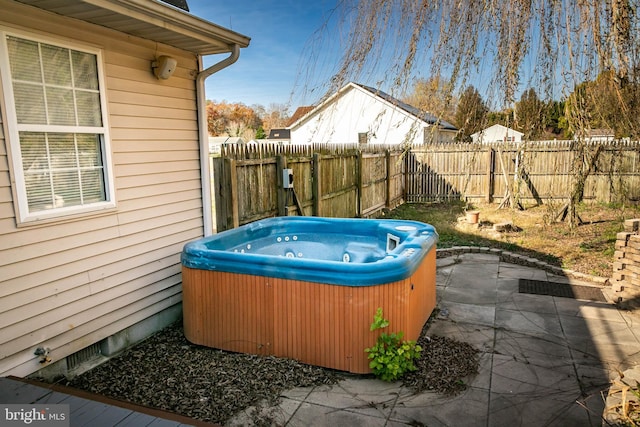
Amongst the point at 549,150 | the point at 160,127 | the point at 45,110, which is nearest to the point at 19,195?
the point at 45,110

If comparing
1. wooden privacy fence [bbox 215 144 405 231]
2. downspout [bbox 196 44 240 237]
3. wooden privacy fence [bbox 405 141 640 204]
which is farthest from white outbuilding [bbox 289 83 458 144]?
wooden privacy fence [bbox 405 141 640 204]

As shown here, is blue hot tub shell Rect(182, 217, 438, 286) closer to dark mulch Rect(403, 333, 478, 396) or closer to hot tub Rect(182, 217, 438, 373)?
hot tub Rect(182, 217, 438, 373)

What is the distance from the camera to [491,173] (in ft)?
40.1

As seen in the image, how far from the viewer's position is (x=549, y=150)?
429 inches

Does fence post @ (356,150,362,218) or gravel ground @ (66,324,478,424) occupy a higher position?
fence post @ (356,150,362,218)

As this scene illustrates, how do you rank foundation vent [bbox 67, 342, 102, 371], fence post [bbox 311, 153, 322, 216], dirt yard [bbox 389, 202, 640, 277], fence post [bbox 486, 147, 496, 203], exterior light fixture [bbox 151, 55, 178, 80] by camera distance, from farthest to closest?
1. fence post [bbox 486, 147, 496, 203]
2. fence post [bbox 311, 153, 322, 216]
3. dirt yard [bbox 389, 202, 640, 277]
4. exterior light fixture [bbox 151, 55, 178, 80]
5. foundation vent [bbox 67, 342, 102, 371]

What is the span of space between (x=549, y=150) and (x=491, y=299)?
752 centimetres

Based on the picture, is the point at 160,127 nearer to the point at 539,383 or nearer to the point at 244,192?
the point at 244,192

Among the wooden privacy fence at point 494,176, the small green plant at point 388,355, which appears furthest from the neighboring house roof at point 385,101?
the wooden privacy fence at point 494,176

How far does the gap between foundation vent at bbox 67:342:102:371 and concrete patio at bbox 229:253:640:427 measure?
1.66 metres

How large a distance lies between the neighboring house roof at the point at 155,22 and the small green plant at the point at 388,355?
113 inches

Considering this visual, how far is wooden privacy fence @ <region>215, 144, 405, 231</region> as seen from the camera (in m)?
5.09

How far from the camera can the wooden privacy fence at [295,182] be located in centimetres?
509

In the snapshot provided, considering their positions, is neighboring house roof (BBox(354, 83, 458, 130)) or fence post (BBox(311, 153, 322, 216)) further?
fence post (BBox(311, 153, 322, 216))
